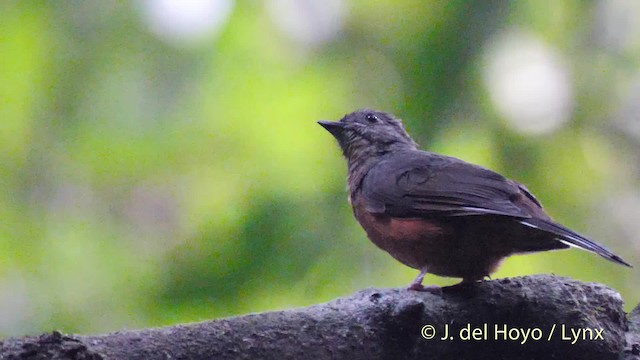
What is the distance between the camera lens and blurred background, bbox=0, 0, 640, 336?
169 inches

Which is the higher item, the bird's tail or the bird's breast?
the bird's breast

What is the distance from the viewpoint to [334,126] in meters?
Result: 4.88

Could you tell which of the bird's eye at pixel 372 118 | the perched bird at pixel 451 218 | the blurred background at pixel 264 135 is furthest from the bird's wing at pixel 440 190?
the bird's eye at pixel 372 118

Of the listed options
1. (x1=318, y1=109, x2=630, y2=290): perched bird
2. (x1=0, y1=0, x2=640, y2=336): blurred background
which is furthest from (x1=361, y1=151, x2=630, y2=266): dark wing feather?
(x1=0, y1=0, x2=640, y2=336): blurred background

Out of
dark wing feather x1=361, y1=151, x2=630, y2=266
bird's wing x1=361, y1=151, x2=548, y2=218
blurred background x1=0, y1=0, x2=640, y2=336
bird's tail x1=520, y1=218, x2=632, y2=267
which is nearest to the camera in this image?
bird's tail x1=520, y1=218, x2=632, y2=267

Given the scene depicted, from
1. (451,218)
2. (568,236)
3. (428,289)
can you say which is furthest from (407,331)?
(451,218)

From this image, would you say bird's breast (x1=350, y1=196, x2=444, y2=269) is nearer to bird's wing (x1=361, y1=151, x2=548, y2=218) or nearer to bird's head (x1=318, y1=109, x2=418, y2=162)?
bird's wing (x1=361, y1=151, x2=548, y2=218)

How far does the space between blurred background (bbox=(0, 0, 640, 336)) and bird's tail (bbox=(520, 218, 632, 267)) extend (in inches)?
34.7

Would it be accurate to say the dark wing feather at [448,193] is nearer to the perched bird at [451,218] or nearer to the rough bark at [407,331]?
the perched bird at [451,218]

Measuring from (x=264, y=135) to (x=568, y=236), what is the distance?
7.45 ft

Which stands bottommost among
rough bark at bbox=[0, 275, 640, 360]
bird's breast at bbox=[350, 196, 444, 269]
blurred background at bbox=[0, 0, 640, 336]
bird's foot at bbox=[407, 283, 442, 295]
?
rough bark at bbox=[0, 275, 640, 360]

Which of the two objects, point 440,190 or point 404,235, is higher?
point 440,190

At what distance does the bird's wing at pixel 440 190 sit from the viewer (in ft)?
11.6

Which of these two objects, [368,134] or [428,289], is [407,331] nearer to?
[428,289]
